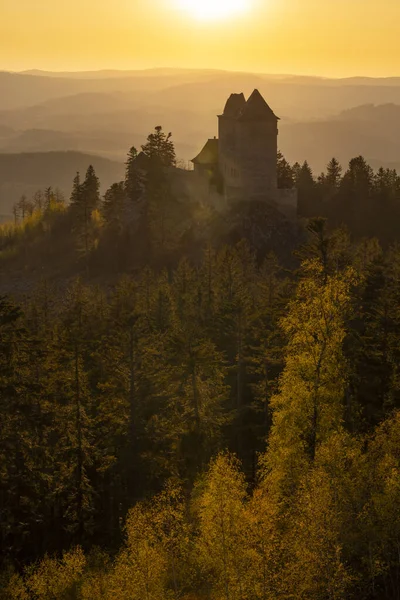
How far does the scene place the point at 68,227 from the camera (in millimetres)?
116750

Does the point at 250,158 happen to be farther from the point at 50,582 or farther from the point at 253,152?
the point at 50,582

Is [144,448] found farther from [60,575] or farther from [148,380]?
[60,575]

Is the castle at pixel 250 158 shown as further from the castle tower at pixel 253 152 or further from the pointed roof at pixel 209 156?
the pointed roof at pixel 209 156

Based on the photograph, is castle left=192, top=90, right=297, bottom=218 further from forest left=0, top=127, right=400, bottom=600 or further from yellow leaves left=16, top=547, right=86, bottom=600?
yellow leaves left=16, top=547, right=86, bottom=600

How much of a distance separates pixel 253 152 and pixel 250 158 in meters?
0.85

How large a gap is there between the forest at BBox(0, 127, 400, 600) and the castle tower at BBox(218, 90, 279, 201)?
24.6 meters

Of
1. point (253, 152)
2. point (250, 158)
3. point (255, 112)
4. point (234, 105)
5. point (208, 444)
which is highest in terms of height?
point (234, 105)

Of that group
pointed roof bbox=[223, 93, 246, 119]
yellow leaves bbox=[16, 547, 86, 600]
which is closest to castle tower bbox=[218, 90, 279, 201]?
pointed roof bbox=[223, 93, 246, 119]

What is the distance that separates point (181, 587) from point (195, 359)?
14788mm

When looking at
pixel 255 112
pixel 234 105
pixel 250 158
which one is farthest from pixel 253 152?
pixel 234 105

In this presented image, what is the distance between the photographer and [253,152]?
298 ft

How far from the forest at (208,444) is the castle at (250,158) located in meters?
24.6

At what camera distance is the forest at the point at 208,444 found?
25.5m

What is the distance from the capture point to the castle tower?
90.9 meters
